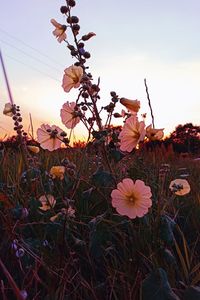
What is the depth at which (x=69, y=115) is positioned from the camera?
5.80 feet

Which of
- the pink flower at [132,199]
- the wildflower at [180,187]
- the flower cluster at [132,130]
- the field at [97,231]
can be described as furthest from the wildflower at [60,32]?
the wildflower at [180,187]

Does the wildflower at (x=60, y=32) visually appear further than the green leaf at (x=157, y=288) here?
Yes

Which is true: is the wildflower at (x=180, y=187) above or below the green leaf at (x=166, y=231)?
above

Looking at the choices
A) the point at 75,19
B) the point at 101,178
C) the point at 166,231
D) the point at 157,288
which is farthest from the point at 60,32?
the point at 157,288

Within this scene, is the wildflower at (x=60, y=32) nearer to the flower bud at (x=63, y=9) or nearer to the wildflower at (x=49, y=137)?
the flower bud at (x=63, y=9)

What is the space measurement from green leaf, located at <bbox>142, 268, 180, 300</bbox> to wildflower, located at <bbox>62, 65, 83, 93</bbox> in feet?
2.69

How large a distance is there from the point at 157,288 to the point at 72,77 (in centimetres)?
89

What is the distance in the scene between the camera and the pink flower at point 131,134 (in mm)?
1678

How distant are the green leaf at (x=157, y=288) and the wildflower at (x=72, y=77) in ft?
2.69

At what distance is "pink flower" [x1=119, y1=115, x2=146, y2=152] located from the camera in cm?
168

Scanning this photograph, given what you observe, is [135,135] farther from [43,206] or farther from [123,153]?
[43,206]

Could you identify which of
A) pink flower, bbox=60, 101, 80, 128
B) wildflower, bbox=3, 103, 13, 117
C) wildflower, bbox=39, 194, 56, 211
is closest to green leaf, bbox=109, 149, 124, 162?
pink flower, bbox=60, 101, 80, 128

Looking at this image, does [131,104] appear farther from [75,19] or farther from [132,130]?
[75,19]

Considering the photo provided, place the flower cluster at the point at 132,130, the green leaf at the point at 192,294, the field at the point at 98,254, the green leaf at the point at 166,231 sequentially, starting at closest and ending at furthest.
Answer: the green leaf at the point at 192,294 < the field at the point at 98,254 < the green leaf at the point at 166,231 < the flower cluster at the point at 132,130
